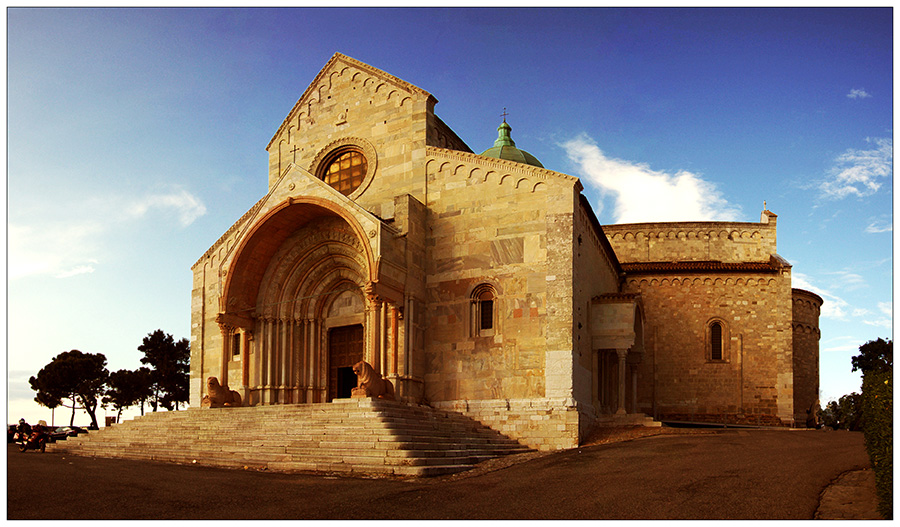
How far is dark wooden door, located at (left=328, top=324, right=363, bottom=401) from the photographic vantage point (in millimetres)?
24297

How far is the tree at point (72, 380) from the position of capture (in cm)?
4266

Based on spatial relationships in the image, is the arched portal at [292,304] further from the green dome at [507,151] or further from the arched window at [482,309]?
the green dome at [507,151]

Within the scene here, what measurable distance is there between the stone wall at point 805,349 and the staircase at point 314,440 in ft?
58.7

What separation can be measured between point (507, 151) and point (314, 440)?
58.9 ft

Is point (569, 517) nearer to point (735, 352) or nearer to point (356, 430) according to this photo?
point (356, 430)

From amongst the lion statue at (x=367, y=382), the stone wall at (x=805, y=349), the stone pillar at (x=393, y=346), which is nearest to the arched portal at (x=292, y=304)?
the stone pillar at (x=393, y=346)

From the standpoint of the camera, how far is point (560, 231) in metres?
20.9

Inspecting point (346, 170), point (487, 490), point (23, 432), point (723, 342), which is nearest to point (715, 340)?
point (723, 342)

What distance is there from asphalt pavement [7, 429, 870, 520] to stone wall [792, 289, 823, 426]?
1678 centimetres

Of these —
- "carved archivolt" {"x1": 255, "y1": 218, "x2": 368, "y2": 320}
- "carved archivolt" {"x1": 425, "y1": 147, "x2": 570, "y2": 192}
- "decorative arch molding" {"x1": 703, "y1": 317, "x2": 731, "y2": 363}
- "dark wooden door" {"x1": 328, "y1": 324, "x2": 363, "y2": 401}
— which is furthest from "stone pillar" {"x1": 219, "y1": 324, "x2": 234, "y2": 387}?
"decorative arch molding" {"x1": 703, "y1": 317, "x2": 731, "y2": 363}

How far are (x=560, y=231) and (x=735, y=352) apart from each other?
13.0 meters

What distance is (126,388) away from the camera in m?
44.3

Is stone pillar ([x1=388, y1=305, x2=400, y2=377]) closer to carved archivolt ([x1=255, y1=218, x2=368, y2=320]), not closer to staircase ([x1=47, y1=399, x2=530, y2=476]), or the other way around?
staircase ([x1=47, y1=399, x2=530, y2=476])

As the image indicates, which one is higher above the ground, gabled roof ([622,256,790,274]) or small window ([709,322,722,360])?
gabled roof ([622,256,790,274])
